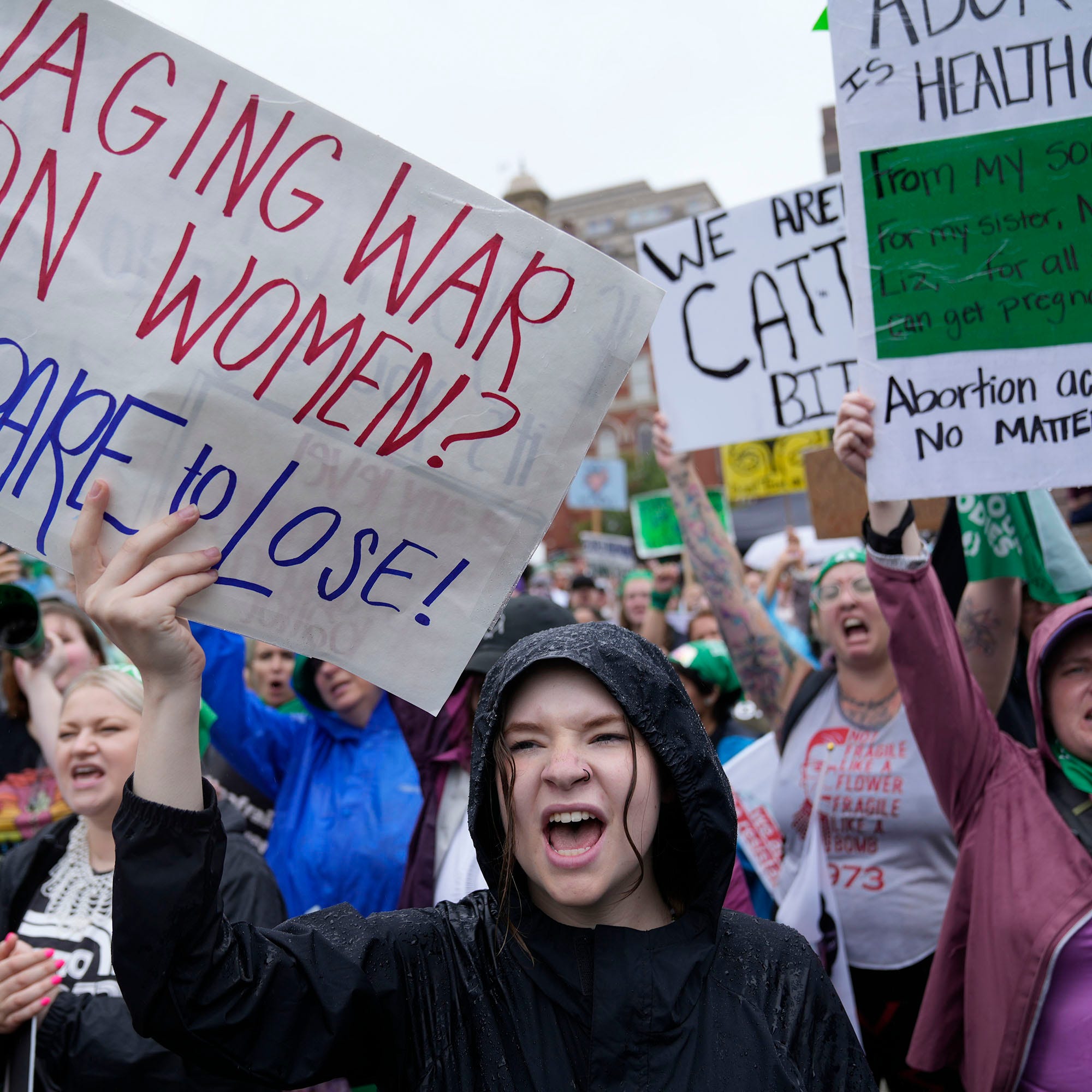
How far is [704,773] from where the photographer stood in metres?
1.54

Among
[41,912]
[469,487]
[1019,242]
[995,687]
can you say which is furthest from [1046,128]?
[41,912]

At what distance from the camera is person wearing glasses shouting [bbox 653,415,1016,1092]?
106 inches

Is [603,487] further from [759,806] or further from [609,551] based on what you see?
[759,806]

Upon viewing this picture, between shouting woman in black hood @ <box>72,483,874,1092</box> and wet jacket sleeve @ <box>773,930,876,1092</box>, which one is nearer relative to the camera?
shouting woman in black hood @ <box>72,483,874,1092</box>

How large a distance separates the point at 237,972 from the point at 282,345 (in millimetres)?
873

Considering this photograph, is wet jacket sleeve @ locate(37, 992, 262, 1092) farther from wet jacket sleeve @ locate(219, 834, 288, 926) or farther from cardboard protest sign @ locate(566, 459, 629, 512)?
cardboard protest sign @ locate(566, 459, 629, 512)

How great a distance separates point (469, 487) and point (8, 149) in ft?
2.69

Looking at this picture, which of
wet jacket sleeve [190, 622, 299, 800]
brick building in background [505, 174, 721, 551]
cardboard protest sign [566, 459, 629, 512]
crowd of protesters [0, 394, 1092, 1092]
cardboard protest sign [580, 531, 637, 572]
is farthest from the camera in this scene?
brick building in background [505, 174, 721, 551]

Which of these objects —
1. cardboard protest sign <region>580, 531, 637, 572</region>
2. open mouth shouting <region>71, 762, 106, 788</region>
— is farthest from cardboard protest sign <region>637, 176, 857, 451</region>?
cardboard protest sign <region>580, 531, 637, 572</region>

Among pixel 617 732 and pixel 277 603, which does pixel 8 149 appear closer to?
pixel 277 603

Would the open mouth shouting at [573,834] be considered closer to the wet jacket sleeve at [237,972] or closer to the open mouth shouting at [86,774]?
the wet jacket sleeve at [237,972]

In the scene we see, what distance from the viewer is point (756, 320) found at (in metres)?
3.19

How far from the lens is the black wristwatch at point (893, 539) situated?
2.20 m

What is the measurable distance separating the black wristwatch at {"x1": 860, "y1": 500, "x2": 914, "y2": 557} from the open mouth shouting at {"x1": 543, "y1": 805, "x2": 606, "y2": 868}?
105 centimetres
